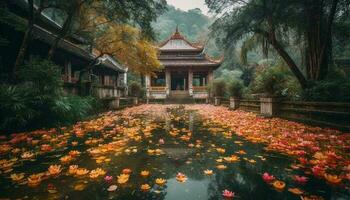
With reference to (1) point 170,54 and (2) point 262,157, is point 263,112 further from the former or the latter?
(1) point 170,54

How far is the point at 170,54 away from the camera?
104 feet

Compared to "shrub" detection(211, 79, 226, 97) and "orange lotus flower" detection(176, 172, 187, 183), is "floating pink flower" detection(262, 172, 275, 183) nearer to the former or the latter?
"orange lotus flower" detection(176, 172, 187, 183)

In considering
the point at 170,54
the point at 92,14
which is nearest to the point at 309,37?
the point at 92,14

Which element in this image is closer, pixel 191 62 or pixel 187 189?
pixel 187 189

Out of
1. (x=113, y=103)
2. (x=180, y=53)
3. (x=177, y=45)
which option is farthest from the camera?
(x=177, y=45)

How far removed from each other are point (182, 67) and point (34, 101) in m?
25.4

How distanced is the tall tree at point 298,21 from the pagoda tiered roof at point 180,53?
17.7 m

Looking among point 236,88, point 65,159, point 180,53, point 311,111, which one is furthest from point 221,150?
point 180,53

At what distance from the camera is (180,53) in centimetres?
3161

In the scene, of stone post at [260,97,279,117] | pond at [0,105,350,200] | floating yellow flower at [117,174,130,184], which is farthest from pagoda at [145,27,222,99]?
floating yellow flower at [117,174,130,184]

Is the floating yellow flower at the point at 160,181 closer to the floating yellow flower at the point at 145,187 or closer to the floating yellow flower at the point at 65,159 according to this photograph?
the floating yellow flower at the point at 145,187

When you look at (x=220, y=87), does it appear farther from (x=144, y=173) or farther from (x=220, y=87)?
(x=144, y=173)

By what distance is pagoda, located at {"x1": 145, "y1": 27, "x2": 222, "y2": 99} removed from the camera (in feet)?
94.3

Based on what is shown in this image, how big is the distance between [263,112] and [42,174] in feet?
28.7
